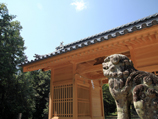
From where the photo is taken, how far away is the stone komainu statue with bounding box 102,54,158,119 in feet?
6.00

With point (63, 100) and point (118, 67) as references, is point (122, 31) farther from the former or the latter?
point (63, 100)

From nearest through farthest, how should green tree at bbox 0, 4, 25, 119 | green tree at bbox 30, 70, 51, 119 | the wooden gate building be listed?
the wooden gate building → green tree at bbox 0, 4, 25, 119 → green tree at bbox 30, 70, 51, 119

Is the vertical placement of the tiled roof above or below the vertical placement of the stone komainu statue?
above

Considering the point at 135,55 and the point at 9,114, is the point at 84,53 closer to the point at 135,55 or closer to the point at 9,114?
the point at 135,55

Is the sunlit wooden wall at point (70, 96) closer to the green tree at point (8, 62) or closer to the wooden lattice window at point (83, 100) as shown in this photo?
the wooden lattice window at point (83, 100)

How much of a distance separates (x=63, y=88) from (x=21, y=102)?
10617mm

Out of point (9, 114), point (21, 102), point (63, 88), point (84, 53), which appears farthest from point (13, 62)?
point (84, 53)

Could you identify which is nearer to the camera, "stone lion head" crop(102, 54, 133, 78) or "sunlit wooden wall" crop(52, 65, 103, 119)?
"stone lion head" crop(102, 54, 133, 78)

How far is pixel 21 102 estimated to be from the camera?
14.8 m

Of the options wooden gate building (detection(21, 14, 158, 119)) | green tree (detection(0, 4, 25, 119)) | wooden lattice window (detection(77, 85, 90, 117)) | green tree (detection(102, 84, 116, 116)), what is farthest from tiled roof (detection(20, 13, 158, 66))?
green tree (detection(102, 84, 116, 116))

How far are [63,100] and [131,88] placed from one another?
460 cm

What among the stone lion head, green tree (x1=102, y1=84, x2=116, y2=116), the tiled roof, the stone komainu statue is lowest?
green tree (x1=102, y1=84, x2=116, y2=116)

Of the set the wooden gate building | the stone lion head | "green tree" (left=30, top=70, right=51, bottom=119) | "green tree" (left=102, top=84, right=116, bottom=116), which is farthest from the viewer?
"green tree" (left=102, top=84, right=116, bottom=116)

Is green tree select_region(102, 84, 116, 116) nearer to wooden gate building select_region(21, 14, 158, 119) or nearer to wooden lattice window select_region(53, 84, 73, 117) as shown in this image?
wooden gate building select_region(21, 14, 158, 119)
